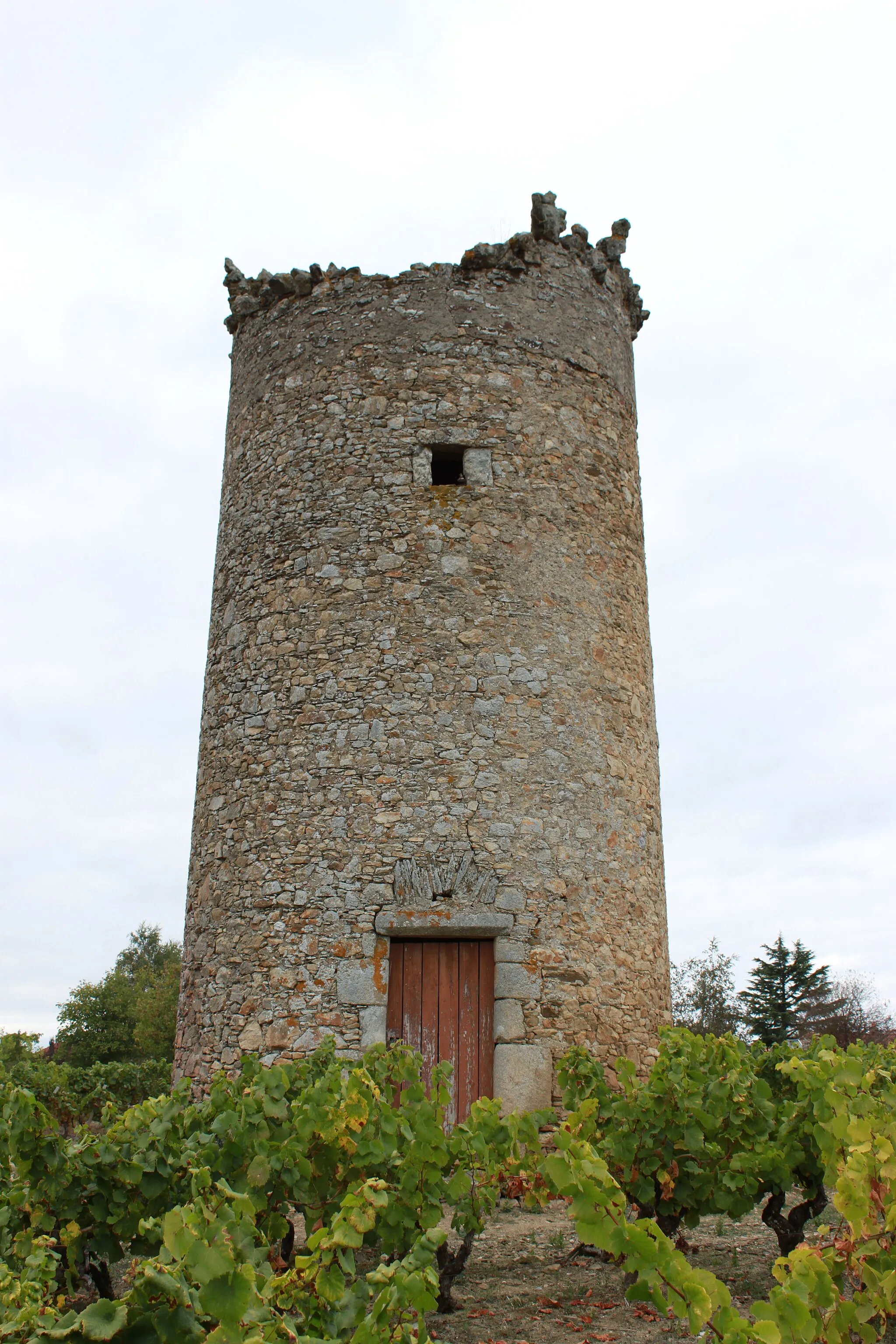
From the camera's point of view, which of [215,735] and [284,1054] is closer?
[284,1054]

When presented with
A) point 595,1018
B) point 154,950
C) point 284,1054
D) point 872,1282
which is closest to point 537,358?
point 595,1018

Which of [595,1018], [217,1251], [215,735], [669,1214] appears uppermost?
[215,735]

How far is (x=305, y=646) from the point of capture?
7.68 metres

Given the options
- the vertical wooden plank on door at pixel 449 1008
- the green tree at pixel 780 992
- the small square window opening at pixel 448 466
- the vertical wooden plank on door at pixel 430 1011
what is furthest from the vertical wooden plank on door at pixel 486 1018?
the green tree at pixel 780 992

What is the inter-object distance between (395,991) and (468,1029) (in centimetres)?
56

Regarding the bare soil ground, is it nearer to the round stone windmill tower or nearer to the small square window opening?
the round stone windmill tower

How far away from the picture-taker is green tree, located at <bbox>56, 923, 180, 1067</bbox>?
75.0ft

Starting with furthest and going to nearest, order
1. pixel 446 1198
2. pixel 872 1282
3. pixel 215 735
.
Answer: pixel 215 735, pixel 446 1198, pixel 872 1282

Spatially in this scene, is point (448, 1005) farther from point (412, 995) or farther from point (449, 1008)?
point (412, 995)

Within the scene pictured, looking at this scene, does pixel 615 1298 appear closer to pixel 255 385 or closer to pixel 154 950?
pixel 255 385

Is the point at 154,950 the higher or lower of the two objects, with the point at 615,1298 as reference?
higher

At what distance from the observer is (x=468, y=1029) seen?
22.7 ft

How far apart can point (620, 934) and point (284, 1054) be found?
2.53 meters

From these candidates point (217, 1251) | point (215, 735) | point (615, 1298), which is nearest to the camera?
point (217, 1251)
